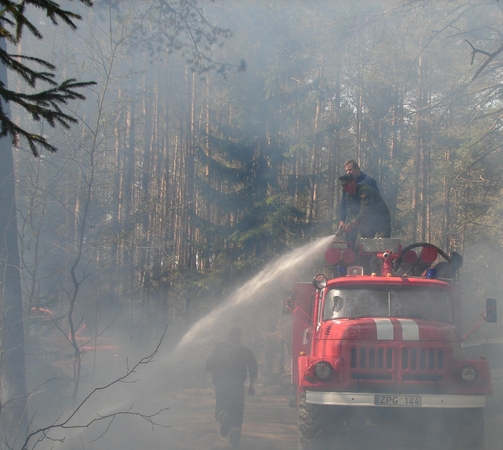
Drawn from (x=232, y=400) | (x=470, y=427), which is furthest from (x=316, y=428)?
(x=232, y=400)

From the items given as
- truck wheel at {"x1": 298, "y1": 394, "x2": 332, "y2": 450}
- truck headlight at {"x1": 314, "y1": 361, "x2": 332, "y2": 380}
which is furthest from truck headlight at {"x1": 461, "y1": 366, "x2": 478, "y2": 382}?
truck wheel at {"x1": 298, "y1": 394, "x2": 332, "y2": 450}

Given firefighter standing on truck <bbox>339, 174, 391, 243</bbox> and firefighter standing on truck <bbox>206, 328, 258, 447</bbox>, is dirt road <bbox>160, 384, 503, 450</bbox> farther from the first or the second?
firefighter standing on truck <bbox>339, 174, 391, 243</bbox>

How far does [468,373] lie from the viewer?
20.6ft

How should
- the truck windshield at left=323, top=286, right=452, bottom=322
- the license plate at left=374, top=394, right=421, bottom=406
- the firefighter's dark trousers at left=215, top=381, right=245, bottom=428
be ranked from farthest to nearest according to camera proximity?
the firefighter's dark trousers at left=215, top=381, right=245, bottom=428, the truck windshield at left=323, top=286, right=452, bottom=322, the license plate at left=374, top=394, right=421, bottom=406

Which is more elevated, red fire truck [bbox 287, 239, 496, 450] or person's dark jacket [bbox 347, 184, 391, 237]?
person's dark jacket [bbox 347, 184, 391, 237]

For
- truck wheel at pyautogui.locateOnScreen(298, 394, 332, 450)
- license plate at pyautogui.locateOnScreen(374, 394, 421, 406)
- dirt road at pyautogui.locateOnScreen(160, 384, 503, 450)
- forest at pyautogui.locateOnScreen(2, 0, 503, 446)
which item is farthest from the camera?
forest at pyautogui.locateOnScreen(2, 0, 503, 446)

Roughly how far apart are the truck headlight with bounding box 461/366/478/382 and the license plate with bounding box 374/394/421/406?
2.00 feet

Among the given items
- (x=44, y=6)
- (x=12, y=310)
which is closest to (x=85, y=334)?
(x=12, y=310)

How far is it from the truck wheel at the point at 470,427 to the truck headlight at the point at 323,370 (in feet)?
5.05

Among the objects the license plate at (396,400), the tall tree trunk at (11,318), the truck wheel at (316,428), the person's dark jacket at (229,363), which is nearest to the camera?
the license plate at (396,400)

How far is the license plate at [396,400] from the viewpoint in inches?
243

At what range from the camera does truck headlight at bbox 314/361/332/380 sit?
6500 millimetres

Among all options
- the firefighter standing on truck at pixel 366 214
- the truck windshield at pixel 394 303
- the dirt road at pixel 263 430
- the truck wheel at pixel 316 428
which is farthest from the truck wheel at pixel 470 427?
the firefighter standing on truck at pixel 366 214

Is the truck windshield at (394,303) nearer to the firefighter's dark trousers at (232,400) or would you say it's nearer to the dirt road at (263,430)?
the dirt road at (263,430)
